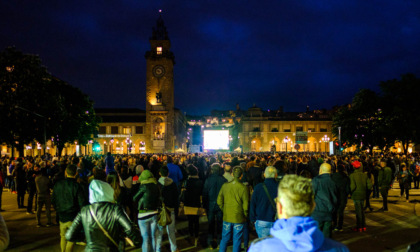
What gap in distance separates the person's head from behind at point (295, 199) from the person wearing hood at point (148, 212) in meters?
4.45

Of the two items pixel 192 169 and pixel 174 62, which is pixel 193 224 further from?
pixel 174 62

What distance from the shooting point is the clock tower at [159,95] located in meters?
80.9

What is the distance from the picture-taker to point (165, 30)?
90375 millimetres

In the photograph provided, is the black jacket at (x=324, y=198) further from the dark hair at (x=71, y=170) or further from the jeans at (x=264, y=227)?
the dark hair at (x=71, y=170)

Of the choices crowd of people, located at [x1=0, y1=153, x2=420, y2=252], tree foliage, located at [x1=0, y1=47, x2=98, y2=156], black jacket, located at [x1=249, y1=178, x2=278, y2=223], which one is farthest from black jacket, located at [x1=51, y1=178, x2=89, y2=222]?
tree foliage, located at [x1=0, y1=47, x2=98, y2=156]

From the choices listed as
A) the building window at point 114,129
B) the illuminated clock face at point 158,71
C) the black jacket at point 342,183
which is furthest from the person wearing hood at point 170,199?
the building window at point 114,129

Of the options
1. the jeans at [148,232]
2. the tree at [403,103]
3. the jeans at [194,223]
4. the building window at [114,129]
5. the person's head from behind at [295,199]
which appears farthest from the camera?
the building window at [114,129]

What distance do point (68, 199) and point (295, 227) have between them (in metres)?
5.04

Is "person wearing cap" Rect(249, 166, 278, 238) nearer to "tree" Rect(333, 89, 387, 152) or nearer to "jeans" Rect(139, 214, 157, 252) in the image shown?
"jeans" Rect(139, 214, 157, 252)

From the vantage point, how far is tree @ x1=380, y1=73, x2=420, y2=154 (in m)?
14.0

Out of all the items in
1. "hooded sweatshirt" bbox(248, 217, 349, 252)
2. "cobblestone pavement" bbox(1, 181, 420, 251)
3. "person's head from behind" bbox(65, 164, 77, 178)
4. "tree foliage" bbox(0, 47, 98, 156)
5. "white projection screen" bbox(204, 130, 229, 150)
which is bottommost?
"cobblestone pavement" bbox(1, 181, 420, 251)

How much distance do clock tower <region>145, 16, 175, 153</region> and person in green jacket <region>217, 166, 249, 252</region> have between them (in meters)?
73.2

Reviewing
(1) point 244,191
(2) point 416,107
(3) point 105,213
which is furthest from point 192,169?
(2) point 416,107

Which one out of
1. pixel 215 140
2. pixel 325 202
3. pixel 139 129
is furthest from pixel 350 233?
pixel 139 129
